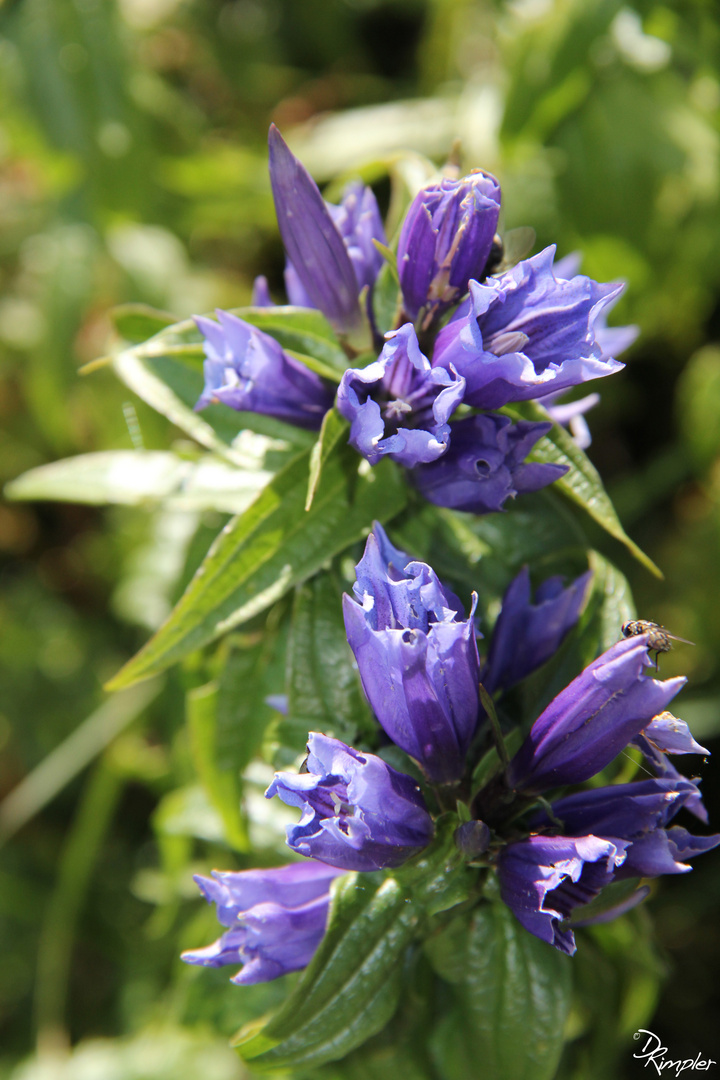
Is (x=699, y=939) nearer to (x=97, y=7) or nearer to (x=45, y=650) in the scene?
(x=45, y=650)

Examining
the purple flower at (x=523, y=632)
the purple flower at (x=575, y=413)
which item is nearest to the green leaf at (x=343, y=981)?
the purple flower at (x=523, y=632)

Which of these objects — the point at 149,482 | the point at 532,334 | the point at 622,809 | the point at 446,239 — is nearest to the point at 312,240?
the point at 446,239

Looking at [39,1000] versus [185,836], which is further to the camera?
[39,1000]

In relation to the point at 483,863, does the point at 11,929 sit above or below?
below

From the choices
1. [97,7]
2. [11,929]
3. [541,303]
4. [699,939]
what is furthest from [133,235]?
[699,939]

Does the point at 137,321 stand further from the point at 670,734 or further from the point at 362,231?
the point at 670,734

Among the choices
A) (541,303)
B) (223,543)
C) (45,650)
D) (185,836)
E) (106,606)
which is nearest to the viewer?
(541,303)

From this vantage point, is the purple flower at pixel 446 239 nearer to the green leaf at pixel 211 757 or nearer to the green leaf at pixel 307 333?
the green leaf at pixel 307 333
